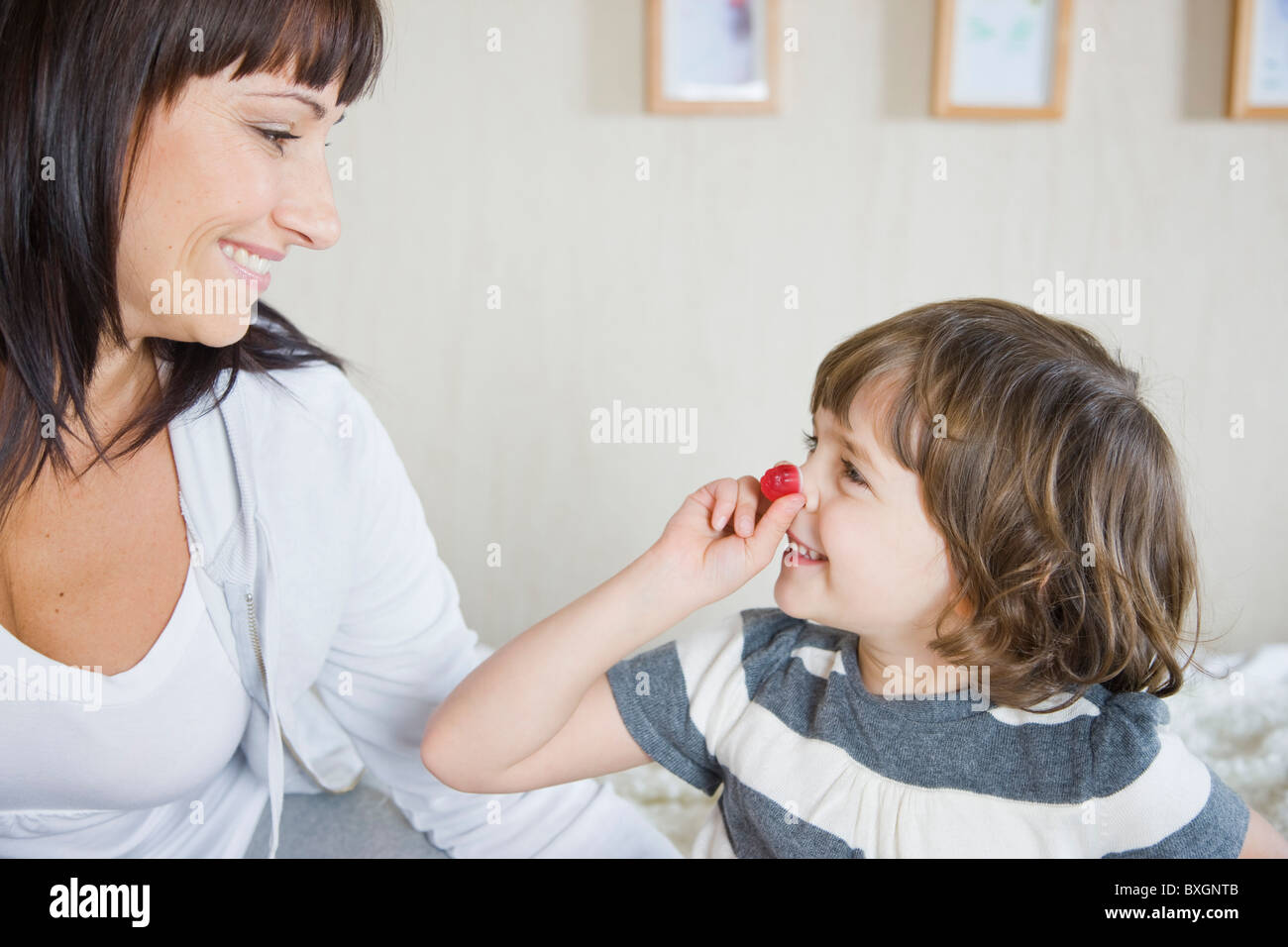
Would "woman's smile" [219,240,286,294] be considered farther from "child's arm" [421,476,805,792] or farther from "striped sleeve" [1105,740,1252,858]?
"striped sleeve" [1105,740,1252,858]

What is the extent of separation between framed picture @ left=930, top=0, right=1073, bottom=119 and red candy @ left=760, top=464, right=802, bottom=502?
1.26 m

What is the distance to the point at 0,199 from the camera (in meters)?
0.97

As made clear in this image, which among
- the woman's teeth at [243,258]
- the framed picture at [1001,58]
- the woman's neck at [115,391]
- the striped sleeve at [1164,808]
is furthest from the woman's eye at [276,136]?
the framed picture at [1001,58]

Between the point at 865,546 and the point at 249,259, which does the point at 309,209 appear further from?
the point at 865,546

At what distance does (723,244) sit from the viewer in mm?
2094

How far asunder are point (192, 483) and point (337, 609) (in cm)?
21

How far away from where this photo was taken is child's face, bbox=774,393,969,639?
3.26ft

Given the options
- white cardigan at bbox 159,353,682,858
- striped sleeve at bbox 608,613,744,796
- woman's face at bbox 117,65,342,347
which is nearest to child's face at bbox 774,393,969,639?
striped sleeve at bbox 608,613,744,796

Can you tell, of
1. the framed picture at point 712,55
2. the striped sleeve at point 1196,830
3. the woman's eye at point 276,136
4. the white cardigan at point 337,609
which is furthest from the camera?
the framed picture at point 712,55

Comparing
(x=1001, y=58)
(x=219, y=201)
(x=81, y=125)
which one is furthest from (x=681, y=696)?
(x=1001, y=58)

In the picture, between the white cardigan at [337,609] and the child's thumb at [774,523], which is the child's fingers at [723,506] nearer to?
the child's thumb at [774,523]

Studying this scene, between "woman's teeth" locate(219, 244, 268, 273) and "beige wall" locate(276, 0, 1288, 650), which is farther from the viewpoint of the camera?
"beige wall" locate(276, 0, 1288, 650)

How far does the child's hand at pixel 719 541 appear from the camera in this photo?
1036 mm

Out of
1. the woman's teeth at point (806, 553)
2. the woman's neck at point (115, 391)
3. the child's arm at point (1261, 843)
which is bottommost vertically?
the child's arm at point (1261, 843)
